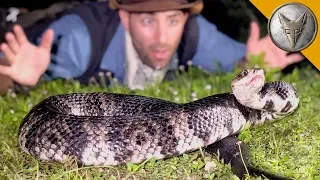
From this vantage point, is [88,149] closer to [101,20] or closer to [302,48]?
[302,48]

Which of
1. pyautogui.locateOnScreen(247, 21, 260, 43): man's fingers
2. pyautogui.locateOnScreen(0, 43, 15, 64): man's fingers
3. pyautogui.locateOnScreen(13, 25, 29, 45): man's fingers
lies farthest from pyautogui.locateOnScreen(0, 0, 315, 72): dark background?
pyautogui.locateOnScreen(0, 43, 15, 64): man's fingers

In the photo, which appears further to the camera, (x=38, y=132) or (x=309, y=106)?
(x=309, y=106)

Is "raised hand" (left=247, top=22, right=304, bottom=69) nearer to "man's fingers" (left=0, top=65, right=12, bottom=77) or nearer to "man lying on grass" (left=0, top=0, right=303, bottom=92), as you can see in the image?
"man lying on grass" (left=0, top=0, right=303, bottom=92)

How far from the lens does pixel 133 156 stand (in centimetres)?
365

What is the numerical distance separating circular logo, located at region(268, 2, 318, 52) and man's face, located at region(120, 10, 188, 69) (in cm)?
183

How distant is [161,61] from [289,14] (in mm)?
2259

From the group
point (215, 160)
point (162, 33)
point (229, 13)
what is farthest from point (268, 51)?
point (215, 160)

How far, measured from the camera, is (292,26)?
408cm

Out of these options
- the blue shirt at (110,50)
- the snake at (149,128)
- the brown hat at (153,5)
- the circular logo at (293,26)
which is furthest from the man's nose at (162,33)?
the snake at (149,128)

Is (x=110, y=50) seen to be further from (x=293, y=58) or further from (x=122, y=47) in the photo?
(x=293, y=58)

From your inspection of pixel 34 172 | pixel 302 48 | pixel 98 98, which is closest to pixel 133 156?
pixel 34 172

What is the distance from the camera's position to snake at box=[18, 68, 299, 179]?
12.0 feet

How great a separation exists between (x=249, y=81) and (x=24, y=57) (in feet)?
9.53

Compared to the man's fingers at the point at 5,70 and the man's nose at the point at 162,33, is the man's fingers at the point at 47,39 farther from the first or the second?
the man's nose at the point at 162,33
